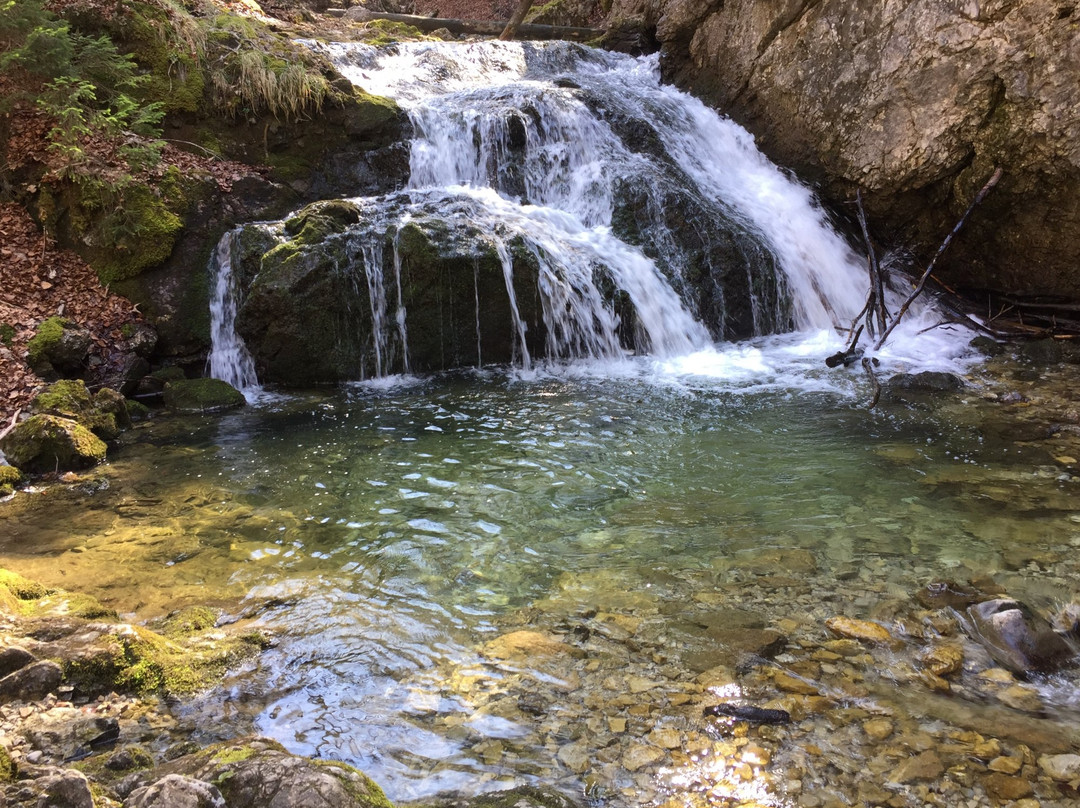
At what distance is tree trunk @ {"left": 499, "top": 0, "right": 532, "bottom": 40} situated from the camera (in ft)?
57.2

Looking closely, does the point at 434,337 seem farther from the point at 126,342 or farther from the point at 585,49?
the point at 585,49

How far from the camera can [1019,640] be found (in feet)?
10.2

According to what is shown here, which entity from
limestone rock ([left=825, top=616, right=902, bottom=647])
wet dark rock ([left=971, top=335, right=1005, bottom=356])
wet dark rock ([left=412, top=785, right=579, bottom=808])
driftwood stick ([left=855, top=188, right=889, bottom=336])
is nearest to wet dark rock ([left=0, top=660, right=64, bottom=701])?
wet dark rock ([left=412, top=785, right=579, bottom=808])

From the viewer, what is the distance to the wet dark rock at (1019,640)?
9.89 feet

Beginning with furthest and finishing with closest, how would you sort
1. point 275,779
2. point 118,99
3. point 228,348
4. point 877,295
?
point 877,295 < point 228,348 < point 118,99 < point 275,779

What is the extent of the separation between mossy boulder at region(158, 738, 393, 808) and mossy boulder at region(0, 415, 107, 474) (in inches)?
197

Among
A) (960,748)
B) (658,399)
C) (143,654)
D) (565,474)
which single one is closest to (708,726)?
(960,748)

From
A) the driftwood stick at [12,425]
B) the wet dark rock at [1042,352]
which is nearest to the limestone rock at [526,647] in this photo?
the driftwood stick at [12,425]

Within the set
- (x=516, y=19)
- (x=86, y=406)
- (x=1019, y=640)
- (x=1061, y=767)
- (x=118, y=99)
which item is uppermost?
(x=516, y=19)

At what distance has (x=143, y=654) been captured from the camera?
9.58 feet

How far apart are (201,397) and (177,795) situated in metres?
6.72

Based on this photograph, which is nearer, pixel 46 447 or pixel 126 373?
pixel 46 447

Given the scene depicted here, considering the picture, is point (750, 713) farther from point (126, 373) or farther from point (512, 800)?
point (126, 373)

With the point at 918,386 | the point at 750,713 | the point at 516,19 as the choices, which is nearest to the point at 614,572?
the point at 750,713
